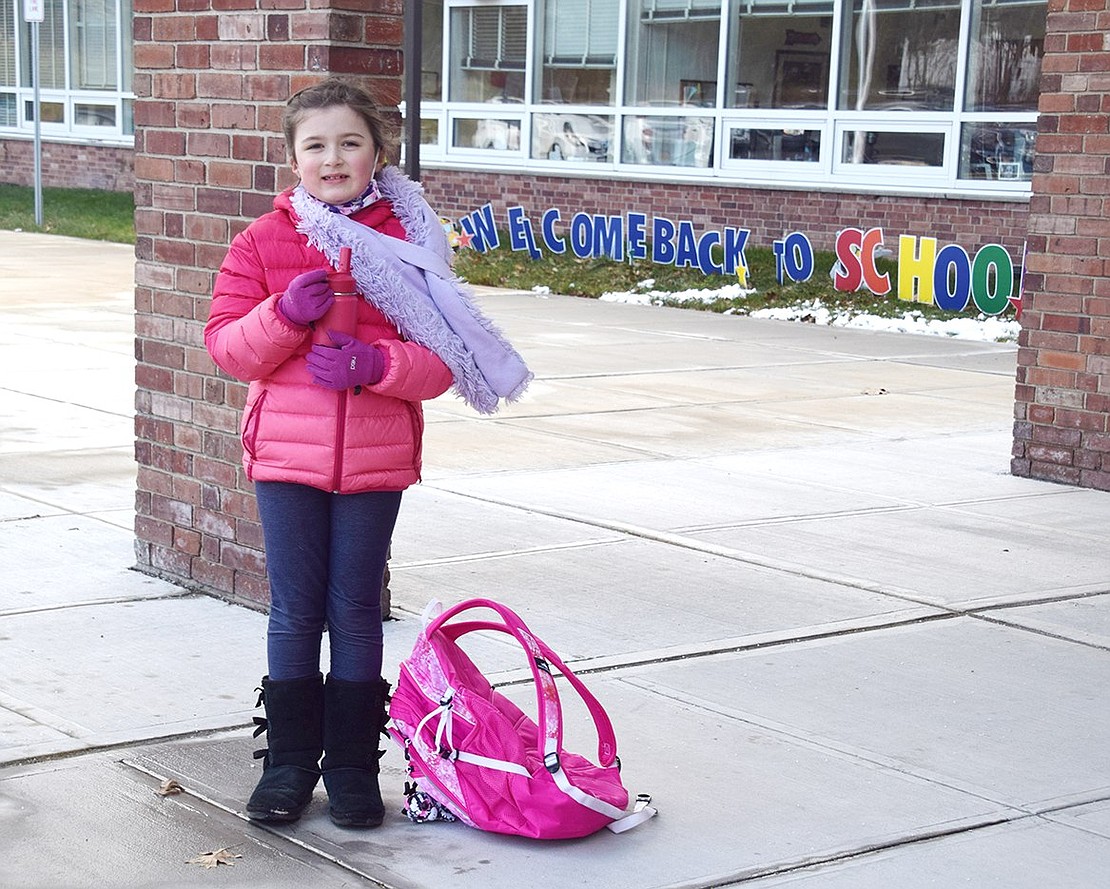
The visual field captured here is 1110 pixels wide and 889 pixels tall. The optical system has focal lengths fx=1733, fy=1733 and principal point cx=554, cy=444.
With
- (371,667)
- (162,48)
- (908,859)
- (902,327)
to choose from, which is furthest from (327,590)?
(902,327)

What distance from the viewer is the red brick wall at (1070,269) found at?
27.7 feet

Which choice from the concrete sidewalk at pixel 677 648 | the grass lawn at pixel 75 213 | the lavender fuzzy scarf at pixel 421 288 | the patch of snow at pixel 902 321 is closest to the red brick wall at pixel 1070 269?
the concrete sidewalk at pixel 677 648

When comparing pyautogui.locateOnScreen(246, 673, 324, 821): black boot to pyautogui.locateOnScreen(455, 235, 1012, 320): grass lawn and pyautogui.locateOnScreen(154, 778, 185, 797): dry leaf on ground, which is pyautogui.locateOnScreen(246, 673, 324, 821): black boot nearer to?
pyautogui.locateOnScreen(154, 778, 185, 797): dry leaf on ground

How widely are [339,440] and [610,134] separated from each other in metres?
18.0

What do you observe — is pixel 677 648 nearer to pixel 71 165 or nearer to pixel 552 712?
pixel 552 712

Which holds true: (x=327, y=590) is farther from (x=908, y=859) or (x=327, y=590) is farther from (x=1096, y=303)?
(x=1096, y=303)

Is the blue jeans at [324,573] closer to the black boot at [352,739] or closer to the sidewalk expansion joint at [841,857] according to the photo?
the black boot at [352,739]

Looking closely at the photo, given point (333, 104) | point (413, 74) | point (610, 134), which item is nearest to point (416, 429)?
point (333, 104)

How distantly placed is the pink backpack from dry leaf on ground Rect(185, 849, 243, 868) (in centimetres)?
45

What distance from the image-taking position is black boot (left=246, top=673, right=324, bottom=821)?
3.91 metres

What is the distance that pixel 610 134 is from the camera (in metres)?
21.4

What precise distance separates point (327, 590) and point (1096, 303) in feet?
18.3

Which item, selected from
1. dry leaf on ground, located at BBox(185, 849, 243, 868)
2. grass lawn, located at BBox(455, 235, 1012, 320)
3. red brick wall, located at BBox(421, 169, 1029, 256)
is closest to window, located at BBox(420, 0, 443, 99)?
red brick wall, located at BBox(421, 169, 1029, 256)

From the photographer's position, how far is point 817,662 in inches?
210
